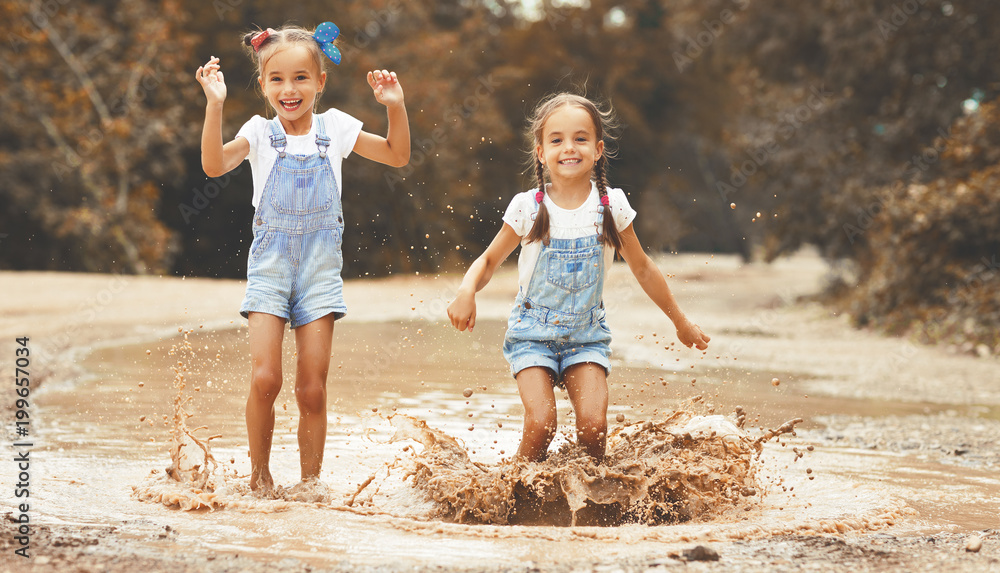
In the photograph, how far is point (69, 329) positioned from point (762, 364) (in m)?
7.60

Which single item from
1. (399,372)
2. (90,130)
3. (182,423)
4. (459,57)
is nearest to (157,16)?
(90,130)

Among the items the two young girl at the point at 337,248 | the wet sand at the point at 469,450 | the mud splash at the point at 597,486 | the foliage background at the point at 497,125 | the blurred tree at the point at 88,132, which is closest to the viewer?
the wet sand at the point at 469,450

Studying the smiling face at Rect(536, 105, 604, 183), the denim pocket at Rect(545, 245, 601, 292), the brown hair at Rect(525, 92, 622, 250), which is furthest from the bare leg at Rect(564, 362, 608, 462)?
the smiling face at Rect(536, 105, 604, 183)

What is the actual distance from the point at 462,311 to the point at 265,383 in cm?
87

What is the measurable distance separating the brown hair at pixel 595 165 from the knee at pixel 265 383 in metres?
1.20

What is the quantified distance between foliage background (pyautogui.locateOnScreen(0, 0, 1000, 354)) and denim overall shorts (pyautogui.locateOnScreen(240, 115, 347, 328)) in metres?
8.91

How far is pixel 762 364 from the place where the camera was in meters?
10.0

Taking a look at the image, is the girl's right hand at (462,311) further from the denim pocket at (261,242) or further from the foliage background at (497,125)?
the foliage background at (497,125)

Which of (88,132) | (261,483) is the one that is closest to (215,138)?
Answer: (261,483)

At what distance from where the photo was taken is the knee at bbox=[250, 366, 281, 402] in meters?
4.06

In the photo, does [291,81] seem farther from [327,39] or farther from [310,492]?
[310,492]

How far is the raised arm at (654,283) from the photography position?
173 inches

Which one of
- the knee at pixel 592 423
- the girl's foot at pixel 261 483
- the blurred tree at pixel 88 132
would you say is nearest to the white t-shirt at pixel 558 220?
the knee at pixel 592 423

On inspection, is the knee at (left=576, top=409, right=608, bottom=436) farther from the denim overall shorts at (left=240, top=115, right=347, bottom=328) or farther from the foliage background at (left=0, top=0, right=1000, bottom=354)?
the foliage background at (left=0, top=0, right=1000, bottom=354)
